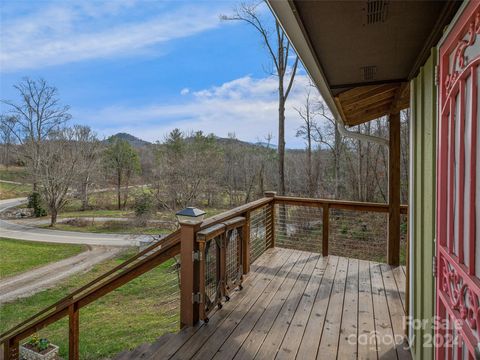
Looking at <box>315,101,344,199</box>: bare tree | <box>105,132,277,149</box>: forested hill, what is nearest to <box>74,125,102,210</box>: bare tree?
<box>105,132,277,149</box>: forested hill

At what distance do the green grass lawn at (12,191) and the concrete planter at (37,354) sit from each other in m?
15.1

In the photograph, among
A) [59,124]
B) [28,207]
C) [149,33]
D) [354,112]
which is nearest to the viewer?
[354,112]

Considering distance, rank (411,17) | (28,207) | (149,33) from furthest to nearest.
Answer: (28,207), (149,33), (411,17)

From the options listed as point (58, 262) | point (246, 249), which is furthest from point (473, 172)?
point (58, 262)

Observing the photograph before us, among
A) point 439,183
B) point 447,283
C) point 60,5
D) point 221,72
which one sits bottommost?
point 447,283

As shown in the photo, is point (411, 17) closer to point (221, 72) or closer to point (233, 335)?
point (233, 335)

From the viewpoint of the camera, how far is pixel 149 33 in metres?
7.18

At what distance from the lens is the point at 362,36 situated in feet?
5.37

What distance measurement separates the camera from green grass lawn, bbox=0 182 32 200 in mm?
17969

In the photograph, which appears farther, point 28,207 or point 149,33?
point 28,207

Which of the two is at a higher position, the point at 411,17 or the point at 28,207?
A: the point at 411,17

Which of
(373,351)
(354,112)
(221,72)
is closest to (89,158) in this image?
(221,72)

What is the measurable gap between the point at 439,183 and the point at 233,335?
194 cm

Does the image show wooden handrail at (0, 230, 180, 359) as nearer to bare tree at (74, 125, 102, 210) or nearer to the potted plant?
the potted plant
